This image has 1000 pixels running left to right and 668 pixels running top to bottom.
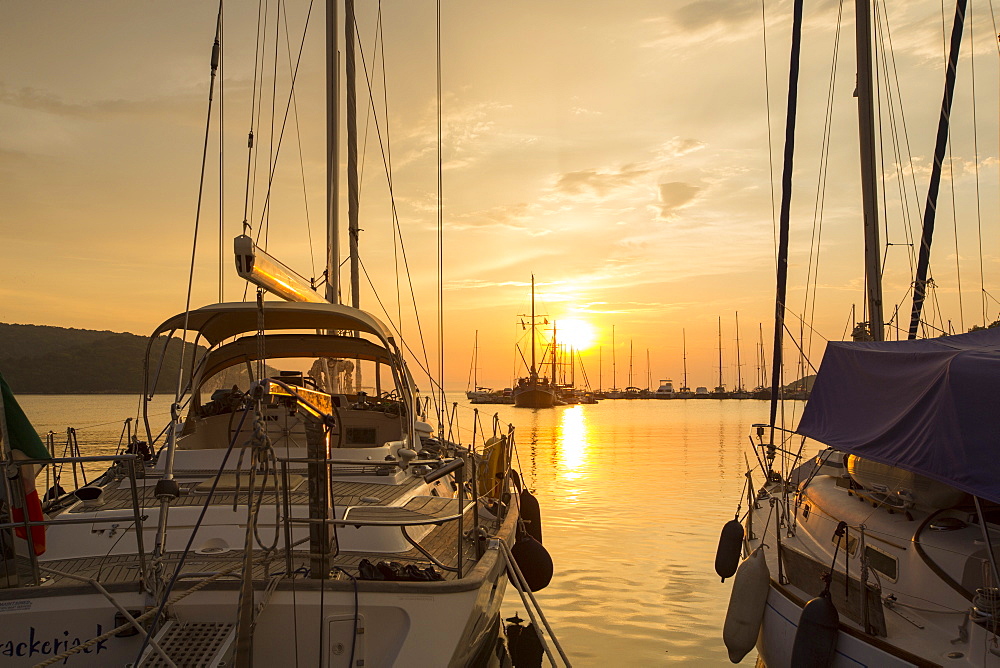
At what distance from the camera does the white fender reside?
8320 mm

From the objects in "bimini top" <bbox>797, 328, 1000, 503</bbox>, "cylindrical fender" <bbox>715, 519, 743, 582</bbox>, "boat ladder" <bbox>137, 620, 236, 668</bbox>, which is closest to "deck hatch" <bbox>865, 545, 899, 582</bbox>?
"bimini top" <bbox>797, 328, 1000, 503</bbox>

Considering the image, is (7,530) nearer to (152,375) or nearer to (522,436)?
(152,375)

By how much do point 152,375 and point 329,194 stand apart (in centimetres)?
568

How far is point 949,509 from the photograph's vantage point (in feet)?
24.8

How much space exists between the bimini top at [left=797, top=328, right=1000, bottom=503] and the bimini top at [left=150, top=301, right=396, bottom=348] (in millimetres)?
5525

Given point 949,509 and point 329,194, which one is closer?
point 949,509

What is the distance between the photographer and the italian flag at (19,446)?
4.99m

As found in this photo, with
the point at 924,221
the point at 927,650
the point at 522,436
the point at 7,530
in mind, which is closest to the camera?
the point at 7,530

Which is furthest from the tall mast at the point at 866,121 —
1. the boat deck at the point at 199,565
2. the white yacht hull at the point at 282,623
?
the white yacht hull at the point at 282,623

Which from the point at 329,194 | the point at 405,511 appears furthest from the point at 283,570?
the point at 329,194

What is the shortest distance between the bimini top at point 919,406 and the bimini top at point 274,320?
5525 millimetres

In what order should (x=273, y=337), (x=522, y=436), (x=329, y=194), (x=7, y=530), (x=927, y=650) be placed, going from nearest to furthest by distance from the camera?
(x=7, y=530) → (x=927, y=650) → (x=273, y=337) → (x=329, y=194) → (x=522, y=436)

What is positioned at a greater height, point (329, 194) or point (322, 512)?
point (329, 194)

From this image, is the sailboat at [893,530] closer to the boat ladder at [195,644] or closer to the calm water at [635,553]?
the calm water at [635,553]
